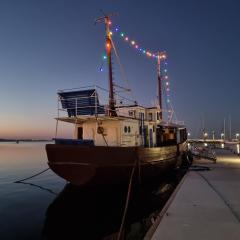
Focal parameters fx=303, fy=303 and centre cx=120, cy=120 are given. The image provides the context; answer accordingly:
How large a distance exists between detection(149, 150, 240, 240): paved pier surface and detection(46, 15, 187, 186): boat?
117 inches

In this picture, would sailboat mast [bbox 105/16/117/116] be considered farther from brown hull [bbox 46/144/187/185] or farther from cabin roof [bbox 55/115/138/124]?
brown hull [bbox 46/144/187/185]

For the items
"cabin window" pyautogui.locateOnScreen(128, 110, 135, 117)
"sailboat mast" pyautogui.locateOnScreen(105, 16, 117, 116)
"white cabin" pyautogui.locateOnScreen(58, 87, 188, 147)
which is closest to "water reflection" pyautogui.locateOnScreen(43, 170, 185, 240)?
"white cabin" pyautogui.locateOnScreen(58, 87, 188, 147)

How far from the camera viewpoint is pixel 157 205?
544 inches

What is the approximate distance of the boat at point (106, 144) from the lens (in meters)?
14.1

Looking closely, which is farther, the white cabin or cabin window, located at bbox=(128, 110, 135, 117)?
cabin window, located at bbox=(128, 110, 135, 117)

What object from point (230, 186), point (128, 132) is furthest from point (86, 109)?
point (230, 186)

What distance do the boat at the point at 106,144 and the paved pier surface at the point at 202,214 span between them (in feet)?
9.75

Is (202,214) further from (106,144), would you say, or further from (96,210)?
(106,144)

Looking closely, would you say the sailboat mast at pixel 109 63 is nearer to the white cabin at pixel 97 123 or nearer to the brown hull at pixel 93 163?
the white cabin at pixel 97 123

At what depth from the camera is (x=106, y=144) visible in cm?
1678

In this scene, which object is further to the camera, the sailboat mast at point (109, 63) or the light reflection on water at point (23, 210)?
the sailboat mast at point (109, 63)

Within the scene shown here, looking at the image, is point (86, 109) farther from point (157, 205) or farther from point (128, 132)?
point (157, 205)

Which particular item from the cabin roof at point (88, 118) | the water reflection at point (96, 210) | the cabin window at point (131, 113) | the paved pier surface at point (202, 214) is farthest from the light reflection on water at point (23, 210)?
the cabin window at point (131, 113)

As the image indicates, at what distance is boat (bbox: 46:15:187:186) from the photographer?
555 inches
